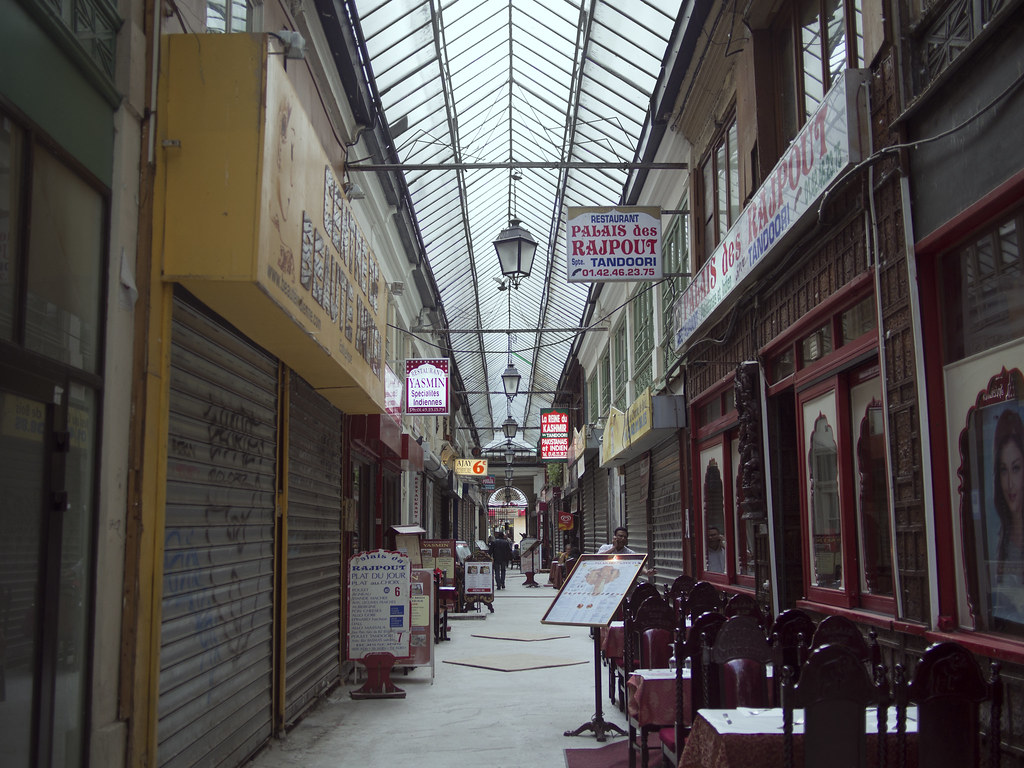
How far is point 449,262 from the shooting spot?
21703 mm

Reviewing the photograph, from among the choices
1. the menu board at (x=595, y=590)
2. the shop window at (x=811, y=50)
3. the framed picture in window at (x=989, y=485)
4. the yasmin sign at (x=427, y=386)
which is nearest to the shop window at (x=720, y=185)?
the shop window at (x=811, y=50)

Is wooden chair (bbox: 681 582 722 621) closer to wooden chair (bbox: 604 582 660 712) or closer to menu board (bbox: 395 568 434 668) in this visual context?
wooden chair (bbox: 604 582 660 712)

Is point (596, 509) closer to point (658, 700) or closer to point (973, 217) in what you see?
point (658, 700)

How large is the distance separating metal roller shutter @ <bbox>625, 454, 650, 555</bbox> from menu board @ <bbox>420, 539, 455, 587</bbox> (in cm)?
350

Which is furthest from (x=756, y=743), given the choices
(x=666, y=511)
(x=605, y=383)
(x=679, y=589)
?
(x=605, y=383)

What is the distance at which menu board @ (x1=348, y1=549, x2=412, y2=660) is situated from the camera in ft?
30.1

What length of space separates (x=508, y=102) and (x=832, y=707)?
44.3ft

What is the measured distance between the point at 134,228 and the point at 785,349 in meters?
5.82

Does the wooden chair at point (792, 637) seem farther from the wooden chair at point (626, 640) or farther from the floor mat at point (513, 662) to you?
the floor mat at point (513, 662)

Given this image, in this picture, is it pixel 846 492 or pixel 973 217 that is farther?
pixel 846 492

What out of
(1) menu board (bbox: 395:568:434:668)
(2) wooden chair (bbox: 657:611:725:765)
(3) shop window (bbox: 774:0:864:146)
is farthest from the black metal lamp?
(2) wooden chair (bbox: 657:611:725:765)

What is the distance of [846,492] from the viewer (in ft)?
23.4

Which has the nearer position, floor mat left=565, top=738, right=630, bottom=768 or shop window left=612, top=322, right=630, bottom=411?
floor mat left=565, top=738, right=630, bottom=768

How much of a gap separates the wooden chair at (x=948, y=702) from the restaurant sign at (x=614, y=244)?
780 cm
